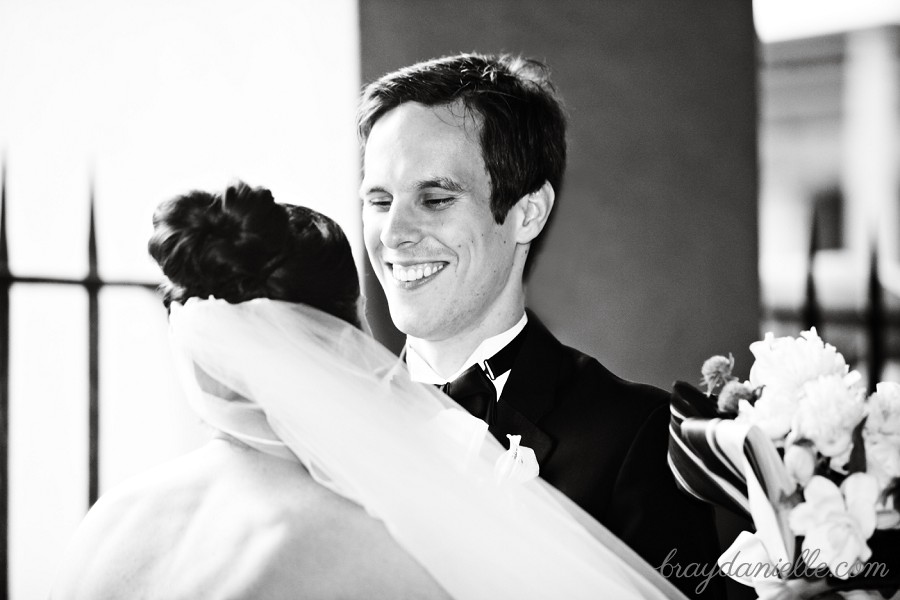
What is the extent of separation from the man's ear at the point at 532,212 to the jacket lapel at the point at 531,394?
172mm

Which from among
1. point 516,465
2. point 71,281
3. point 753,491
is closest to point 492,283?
point 516,465

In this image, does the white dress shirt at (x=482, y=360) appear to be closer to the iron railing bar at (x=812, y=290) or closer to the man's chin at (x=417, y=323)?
the man's chin at (x=417, y=323)

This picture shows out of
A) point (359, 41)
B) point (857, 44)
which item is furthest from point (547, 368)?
point (857, 44)

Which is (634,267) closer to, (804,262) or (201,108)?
(804,262)

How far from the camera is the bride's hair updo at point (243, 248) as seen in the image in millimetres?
1191

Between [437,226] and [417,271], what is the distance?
0.09m

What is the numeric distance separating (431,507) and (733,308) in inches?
57.2

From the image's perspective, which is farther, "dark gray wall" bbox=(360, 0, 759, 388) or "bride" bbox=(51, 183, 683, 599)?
"dark gray wall" bbox=(360, 0, 759, 388)

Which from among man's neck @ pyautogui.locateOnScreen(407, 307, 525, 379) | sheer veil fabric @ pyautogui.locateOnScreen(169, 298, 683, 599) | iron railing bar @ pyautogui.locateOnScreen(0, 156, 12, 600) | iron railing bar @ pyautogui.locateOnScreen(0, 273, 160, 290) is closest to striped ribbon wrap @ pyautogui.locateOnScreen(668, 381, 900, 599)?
sheer veil fabric @ pyautogui.locateOnScreen(169, 298, 683, 599)

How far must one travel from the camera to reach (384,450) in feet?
3.90

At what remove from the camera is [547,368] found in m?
1.53

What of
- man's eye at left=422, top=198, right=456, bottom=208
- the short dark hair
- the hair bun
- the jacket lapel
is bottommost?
the jacket lapel

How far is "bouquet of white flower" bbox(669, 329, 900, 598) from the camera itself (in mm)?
1050

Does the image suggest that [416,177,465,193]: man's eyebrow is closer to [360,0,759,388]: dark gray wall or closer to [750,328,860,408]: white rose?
[750,328,860,408]: white rose
